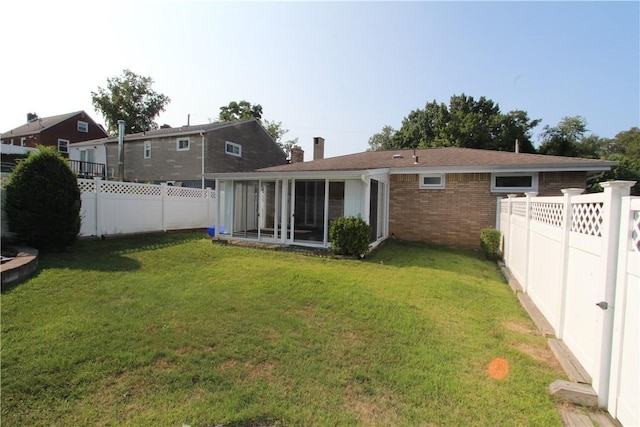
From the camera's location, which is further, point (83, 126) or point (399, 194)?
point (83, 126)

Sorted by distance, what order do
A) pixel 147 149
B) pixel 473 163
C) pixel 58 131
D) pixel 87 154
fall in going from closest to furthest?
pixel 473 163 < pixel 147 149 < pixel 87 154 < pixel 58 131

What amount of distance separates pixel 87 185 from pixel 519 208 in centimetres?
1226

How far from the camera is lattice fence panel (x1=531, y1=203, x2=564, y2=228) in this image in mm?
4074

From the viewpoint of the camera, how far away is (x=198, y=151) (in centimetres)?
1852

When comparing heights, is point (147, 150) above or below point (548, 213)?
above

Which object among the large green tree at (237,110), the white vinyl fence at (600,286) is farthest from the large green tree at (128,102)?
the white vinyl fence at (600,286)

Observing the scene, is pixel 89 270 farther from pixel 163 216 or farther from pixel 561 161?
pixel 561 161

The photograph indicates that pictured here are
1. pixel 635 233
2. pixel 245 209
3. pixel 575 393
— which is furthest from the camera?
pixel 245 209

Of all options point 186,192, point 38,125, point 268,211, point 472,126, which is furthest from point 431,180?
point 38,125

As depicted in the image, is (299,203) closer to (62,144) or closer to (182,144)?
(182,144)

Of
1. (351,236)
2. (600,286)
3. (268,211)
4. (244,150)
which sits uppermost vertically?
(244,150)

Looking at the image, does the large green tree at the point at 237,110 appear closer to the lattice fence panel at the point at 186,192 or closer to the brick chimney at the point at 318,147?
the brick chimney at the point at 318,147

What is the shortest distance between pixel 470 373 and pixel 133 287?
17.2ft

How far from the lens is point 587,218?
3.16 meters
